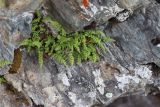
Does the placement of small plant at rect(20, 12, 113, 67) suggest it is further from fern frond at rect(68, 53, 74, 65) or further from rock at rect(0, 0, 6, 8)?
rock at rect(0, 0, 6, 8)

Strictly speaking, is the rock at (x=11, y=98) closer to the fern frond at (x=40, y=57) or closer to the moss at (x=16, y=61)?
the moss at (x=16, y=61)

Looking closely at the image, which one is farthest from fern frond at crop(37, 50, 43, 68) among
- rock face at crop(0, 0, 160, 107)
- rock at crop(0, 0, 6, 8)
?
rock at crop(0, 0, 6, 8)

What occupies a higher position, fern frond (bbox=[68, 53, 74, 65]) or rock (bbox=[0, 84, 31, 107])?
fern frond (bbox=[68, 53, 74, 65])

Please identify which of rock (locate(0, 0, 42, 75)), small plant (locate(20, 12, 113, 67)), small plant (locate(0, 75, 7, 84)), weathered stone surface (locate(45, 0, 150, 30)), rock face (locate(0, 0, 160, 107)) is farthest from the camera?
small plant (locate(0, 75, 7, 84))

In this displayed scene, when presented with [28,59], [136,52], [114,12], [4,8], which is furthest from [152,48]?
[4,8]

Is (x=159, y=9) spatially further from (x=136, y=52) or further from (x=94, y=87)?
(x=94, y=87)

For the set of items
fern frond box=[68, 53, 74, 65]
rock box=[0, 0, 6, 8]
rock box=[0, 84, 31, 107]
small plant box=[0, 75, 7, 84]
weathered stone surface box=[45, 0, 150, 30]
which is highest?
rock box=[0, 0, 6, 8]
